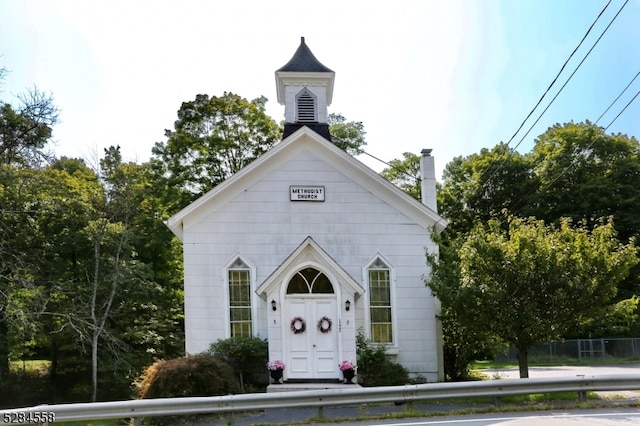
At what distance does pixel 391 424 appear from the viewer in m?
9.89

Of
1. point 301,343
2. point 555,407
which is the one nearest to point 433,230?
point 301,343

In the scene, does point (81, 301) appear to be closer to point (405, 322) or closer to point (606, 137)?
point (405, 322)

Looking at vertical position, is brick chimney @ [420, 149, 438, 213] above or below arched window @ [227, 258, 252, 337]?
above

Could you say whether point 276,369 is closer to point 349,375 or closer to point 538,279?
point 349,375

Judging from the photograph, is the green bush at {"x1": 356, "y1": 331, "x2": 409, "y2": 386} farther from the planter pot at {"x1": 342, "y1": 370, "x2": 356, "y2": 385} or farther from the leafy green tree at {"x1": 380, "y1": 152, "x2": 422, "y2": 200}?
the leafy green tree at {"x1": 380, "y1": 152, "x2": 422, "y2": 200}

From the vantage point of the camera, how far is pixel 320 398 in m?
10.8

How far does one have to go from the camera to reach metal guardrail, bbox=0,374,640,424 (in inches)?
398

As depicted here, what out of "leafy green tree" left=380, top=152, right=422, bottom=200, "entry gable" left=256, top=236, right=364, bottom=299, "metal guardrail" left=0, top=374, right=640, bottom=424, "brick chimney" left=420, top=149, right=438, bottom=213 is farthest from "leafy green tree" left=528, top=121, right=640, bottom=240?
"metal guardrail" left=0, top=374, right=640, bottom=424

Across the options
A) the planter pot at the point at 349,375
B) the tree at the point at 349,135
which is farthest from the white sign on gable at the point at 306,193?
the tree at the point at 349,135

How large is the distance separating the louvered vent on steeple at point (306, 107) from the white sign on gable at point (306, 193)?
389 centimetres

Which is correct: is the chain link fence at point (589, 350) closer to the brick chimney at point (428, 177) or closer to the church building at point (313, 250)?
the brick chimney at point (428, 177)

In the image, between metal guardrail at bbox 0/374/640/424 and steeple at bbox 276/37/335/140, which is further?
steeple at bbox 276/37/335/140

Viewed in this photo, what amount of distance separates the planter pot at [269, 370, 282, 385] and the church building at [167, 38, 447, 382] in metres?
1.40

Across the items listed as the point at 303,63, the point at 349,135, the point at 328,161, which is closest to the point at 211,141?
the point at 349,135
